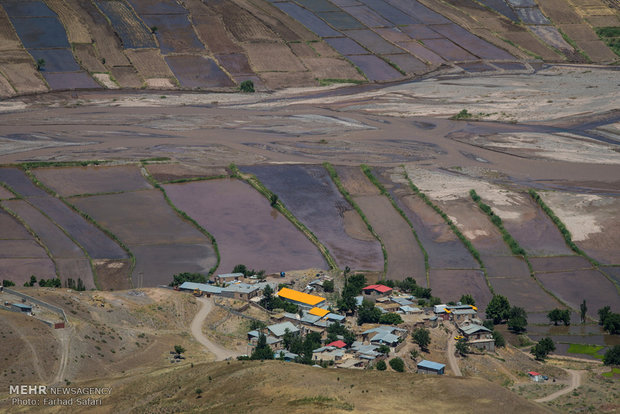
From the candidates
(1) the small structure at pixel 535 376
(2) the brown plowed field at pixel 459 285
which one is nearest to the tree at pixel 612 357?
(1) the small structure at pixel 535 376

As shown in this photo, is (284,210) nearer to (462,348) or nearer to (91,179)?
(91,179)

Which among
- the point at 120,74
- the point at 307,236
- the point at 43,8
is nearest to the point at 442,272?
the point at 307,236

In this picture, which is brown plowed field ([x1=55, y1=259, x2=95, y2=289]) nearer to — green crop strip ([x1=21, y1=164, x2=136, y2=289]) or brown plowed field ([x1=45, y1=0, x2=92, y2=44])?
green crop strip ([x1=21, y1=164, x2=136, y2=289])

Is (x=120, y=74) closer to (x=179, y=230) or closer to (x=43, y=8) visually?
(x=43, y=8)

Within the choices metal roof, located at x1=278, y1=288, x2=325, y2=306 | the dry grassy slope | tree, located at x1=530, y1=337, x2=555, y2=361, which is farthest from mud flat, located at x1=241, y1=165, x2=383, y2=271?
the dry grassy slope

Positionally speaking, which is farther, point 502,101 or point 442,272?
point 502,101

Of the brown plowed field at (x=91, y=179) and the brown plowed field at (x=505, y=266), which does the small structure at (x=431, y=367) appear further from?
the brown plowed field at (x=91, y=179)
